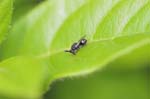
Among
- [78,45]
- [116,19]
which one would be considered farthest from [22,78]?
[116,19]

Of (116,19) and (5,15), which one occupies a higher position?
(5,15)

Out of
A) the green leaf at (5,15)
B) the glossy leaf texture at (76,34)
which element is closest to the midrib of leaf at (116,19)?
the glossy leaf texture at (76,34)

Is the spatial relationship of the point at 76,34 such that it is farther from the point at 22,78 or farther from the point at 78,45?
the point at 22,78

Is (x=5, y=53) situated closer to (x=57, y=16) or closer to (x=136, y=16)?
(x=57, y=16)

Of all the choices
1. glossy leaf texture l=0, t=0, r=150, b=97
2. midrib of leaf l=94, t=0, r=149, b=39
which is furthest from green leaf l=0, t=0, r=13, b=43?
midrib of leaf l=94, t=0, r=149, b=39

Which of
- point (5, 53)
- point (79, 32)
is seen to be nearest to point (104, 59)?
point (79, 32)

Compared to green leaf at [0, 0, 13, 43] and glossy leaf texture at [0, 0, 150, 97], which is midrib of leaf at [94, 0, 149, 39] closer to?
glossy leaf texture at [0, 0, 150, 97]

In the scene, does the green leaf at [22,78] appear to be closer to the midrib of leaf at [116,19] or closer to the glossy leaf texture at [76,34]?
the glossy leaf texture at [76,34]
